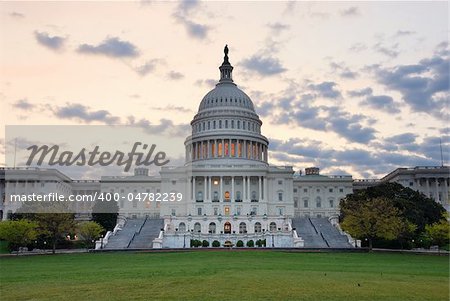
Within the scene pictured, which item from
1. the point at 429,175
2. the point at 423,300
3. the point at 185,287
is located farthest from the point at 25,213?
the point at 429,175

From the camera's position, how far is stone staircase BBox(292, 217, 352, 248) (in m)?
87.6

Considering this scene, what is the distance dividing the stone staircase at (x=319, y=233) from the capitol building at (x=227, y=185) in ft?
0.62

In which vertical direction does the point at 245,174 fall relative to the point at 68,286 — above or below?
above

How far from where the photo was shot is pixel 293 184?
456 feet

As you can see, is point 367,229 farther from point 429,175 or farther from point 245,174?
point 429,175

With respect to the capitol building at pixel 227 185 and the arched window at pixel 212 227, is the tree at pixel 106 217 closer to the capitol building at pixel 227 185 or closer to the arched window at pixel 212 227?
the capitol building at pixel 227 185

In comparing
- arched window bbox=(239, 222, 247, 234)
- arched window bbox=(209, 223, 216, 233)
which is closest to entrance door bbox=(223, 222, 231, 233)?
arched window bbox=(209, 223, 216, 233)

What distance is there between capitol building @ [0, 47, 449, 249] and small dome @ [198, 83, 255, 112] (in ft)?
0.87

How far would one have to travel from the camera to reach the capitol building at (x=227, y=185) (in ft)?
349

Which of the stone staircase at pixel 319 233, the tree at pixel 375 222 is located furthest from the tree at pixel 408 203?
the stone staircase at pixel 319 233

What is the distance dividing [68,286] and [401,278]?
18366mm

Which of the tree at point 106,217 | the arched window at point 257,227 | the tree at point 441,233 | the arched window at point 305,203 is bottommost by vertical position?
the tree at point 441,233

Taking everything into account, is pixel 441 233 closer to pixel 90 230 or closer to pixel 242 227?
pixel 242 227

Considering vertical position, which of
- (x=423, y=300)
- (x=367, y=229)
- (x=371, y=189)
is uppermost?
(x=371, y=189)
